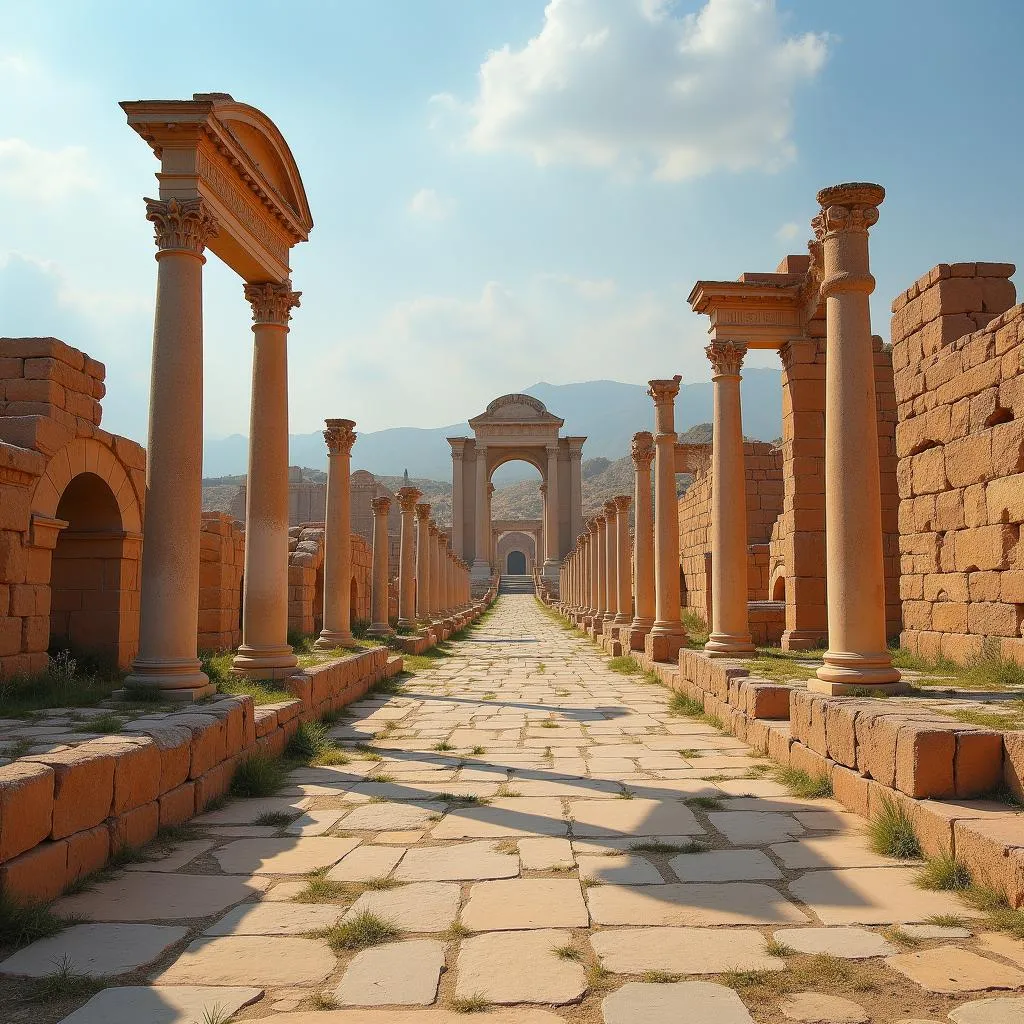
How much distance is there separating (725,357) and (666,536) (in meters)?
3.33

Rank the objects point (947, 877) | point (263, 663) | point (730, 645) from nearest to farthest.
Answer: point (947, 877), point (263, 663), point (730, 645)

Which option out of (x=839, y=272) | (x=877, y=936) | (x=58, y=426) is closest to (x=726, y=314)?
(x=839, y=272)

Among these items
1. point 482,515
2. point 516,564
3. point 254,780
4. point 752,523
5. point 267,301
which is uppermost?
point 482,515

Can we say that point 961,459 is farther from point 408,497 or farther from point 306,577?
point 408,497

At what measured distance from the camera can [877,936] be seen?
367 centimetres

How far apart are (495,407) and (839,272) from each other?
52739mm

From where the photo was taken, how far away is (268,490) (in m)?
9.62

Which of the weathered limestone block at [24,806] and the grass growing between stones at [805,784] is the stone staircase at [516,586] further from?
the weathered limestone block at [24,806]

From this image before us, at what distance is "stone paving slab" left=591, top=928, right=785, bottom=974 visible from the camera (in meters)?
3.42

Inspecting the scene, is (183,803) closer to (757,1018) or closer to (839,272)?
(757,1018)

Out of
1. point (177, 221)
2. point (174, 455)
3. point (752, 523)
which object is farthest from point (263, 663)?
point (752, 523)

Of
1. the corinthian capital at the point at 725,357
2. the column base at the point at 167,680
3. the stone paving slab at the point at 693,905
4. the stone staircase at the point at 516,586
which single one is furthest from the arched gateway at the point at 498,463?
the stone paving slab at the point at 693,905

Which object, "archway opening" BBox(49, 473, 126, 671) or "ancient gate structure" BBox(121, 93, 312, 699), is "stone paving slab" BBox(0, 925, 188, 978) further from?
"archway opening" BBox(49, 473, 126, 671)

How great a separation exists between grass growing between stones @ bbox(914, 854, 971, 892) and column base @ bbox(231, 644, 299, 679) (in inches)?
256
